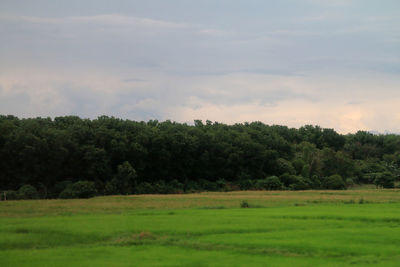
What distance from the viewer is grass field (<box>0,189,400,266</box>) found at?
17375 millimetres

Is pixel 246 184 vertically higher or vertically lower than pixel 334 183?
lower

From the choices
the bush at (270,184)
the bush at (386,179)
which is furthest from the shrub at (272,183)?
the bush at (386,179)

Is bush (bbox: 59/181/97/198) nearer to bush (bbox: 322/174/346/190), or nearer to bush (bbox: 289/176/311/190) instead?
bush (bbox: 289/176/311/190)

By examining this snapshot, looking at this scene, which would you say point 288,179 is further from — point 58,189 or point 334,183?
point 58,189

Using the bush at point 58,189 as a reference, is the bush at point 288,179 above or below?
above

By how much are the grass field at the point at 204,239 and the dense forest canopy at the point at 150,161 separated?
22.4 meters

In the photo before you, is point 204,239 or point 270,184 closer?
point 204,239

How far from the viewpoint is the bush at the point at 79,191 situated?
49812 millimetres

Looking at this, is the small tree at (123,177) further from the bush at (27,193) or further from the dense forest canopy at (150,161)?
the bush at (27,193)

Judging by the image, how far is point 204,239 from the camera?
22.0 meters

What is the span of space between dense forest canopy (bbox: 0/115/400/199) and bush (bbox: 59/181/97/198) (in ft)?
0.35

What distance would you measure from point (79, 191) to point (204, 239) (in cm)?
3079

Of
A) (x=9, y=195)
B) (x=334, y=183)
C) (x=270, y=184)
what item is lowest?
(x=9, y=195)

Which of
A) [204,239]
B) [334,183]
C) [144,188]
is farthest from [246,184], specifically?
[204,239]
